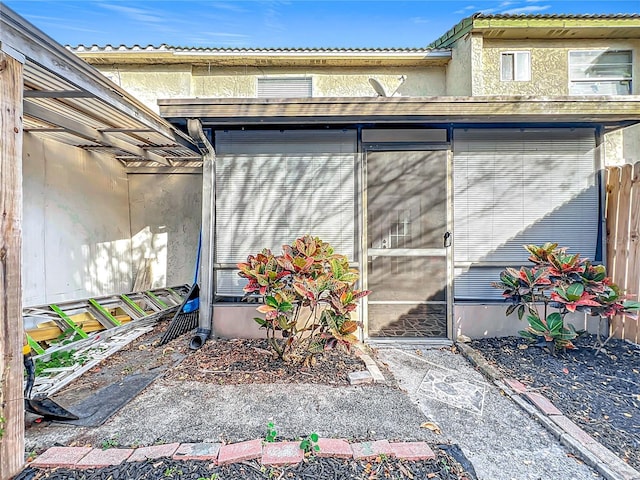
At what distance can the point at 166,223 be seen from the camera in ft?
22.9

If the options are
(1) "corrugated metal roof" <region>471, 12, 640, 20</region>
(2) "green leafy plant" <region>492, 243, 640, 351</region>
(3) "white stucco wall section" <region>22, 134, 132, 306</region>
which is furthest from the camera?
(1) "corrugated metal roof" <region>471, 12, 640, 20</region>

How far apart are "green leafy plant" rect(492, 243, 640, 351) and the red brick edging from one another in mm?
2280

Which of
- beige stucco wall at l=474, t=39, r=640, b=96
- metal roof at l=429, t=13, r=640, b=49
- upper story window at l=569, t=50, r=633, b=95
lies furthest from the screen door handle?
upper story window at l=569, t=50, r=633, b=95

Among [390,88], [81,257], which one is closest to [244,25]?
[390,88]

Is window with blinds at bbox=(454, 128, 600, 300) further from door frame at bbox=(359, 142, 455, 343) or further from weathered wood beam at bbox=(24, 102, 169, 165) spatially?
weathered wood beam at bbox=(24, 102, 169, 165)

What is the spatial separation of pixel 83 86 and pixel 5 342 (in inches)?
84.2

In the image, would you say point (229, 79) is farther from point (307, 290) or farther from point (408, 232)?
point (307, 290)

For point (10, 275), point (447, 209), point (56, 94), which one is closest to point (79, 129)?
point (56, 94)

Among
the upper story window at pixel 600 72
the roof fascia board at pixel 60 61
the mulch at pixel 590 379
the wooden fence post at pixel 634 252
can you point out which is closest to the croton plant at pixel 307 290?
the mulch at pixel 590 379

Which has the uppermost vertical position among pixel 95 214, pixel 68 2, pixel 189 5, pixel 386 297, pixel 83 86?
pixel 189 5

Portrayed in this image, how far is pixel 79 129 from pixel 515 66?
322 inches

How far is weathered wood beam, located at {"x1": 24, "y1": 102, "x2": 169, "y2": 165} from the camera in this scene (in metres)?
3.77

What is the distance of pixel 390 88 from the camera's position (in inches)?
291

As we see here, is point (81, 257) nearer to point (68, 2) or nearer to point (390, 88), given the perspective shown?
point (68, 2)
